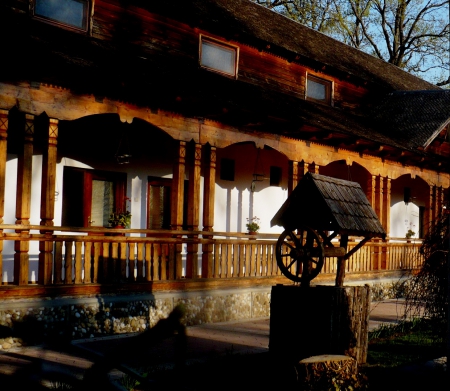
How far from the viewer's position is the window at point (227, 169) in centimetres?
1719

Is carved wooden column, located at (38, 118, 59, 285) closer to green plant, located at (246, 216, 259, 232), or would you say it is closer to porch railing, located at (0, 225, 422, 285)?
porch railing, located at (0, 225, 422, 285)

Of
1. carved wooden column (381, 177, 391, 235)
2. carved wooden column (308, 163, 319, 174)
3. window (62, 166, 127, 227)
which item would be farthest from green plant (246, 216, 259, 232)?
carved wooden column (381, 177, 391, 235)

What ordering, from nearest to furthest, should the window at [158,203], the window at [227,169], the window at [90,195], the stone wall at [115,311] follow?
1. the stone wall at [115,311]
2. the window at [90,195]
3. the window at [158,203]
4. the window at [227,169]

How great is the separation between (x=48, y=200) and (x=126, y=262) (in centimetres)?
201

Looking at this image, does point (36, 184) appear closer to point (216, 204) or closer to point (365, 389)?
point (216, 204)

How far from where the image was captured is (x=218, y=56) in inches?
674

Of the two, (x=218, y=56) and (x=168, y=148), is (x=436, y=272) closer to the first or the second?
(x=168, y=148)

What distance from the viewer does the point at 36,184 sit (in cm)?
1309

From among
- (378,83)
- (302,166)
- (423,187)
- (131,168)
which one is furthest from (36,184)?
(423,187)

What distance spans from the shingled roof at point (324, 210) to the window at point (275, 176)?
32.1ft

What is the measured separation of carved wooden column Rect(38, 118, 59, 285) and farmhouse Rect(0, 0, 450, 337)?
0.03m

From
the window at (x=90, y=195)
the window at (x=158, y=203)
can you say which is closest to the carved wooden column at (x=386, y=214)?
the window at (x=158, y=203)

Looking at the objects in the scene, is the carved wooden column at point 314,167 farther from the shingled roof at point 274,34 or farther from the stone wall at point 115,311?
the shingled roof at point 274,34

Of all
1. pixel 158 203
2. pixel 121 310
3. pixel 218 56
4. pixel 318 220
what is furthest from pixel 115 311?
pixel 218 56
